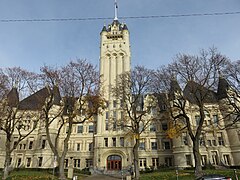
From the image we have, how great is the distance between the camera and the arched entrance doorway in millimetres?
42844

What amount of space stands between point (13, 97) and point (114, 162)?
24035 mm

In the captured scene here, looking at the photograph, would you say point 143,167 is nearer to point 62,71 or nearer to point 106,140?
point 106,140

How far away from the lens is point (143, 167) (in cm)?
4350

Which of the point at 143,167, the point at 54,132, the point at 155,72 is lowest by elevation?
the point at 143,167

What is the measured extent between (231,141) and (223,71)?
18.8 meters

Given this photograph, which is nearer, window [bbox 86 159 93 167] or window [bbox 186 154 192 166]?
window [bbox 186 154 192 166]

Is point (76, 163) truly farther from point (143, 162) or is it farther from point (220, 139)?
point (220, 139)

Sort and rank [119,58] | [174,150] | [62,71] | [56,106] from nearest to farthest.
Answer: [62,71] < [174,150] < [56,106] < [119,58]

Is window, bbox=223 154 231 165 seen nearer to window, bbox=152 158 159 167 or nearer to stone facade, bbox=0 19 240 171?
stone facade, bbox=0 19 240 171

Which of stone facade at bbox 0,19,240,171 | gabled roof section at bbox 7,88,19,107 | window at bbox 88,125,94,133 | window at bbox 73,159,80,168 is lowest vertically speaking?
window at bbox 73,159,80,168

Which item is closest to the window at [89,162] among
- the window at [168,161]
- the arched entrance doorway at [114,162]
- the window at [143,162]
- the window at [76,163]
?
the window at [76,163]

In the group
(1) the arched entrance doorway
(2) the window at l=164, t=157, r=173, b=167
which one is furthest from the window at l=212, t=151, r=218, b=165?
(1) the arched entrance doorway

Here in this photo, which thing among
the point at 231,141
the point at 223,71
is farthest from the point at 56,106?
the point at 231,141

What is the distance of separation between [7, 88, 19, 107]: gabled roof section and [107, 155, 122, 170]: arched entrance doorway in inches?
879
